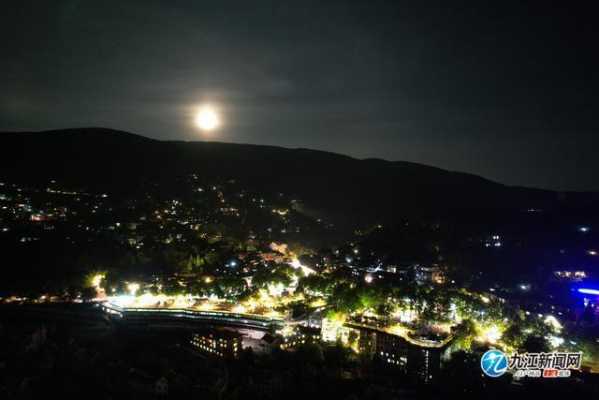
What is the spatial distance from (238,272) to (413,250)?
1595cm

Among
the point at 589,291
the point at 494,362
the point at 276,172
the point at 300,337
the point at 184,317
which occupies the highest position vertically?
the point at 276,172

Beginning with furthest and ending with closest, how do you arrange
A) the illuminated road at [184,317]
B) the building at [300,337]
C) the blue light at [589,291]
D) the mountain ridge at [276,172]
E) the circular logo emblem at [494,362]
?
the mountain ridge at [276,172], the blue light at [589,291], the illuminated road at [184,317], the building at [300,337], the circular logo emblem at [494,362]

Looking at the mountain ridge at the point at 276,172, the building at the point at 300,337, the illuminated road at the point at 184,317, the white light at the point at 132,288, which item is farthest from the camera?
the mountain ridge at the point at 276,172

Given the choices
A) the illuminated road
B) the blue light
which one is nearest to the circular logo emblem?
the illuminated road

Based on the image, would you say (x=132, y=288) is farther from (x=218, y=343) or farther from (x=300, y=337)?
(x=300, y=337)

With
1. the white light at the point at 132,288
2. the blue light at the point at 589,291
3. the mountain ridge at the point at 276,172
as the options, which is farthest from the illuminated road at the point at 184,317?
the mountain ridge at the point at 276,172

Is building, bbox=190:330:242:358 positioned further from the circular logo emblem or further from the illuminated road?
the circular logo emblem

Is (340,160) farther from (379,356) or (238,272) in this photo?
(379,356)

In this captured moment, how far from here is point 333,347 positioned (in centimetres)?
1727

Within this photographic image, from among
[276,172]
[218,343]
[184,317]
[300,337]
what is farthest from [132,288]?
[276,172]

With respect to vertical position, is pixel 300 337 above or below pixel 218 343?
above

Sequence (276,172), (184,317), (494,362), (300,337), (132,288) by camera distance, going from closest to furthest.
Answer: (494,362), (300,337), (184,317), (132,288), (276,172)

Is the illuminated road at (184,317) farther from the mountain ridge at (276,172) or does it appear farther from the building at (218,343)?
the mountain ridge at (276,172)

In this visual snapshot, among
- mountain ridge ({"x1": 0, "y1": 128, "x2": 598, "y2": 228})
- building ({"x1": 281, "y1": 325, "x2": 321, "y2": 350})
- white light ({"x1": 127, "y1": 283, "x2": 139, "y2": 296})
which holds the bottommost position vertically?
building ({"x1": 281, "y1": 325, "x2": 321, "y2": 350})
